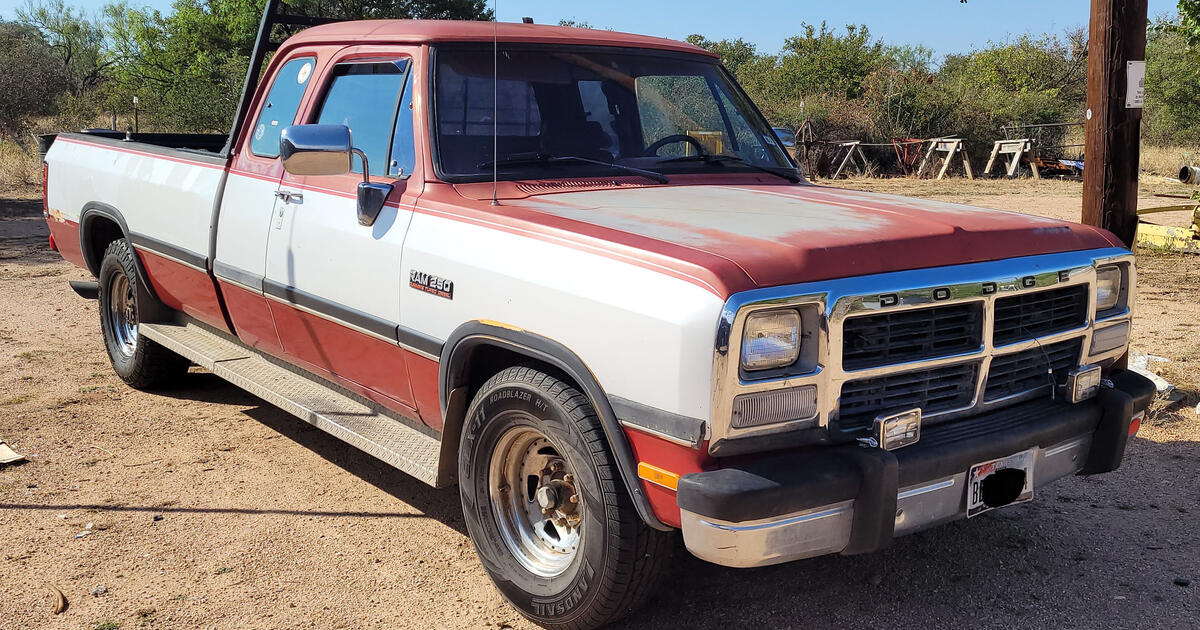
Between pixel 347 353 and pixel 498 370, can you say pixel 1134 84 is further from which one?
pixel 347 353

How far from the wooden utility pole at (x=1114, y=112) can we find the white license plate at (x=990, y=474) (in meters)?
3.46

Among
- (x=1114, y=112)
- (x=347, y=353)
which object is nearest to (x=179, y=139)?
(x=347, y=353)

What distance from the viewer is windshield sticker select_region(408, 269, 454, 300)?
356cm

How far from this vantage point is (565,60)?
4.39m

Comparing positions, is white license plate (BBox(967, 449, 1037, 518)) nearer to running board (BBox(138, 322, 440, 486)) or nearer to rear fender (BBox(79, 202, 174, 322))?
running board (BBox(138, 322, 440, 486))

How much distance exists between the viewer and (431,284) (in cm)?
365

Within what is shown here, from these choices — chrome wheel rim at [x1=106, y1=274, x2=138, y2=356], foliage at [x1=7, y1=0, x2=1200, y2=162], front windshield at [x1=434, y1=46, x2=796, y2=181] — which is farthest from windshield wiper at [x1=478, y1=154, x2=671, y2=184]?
foliage at [x1=7, y1=0, x2=1200, y2=162]

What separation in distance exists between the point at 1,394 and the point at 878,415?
536cm

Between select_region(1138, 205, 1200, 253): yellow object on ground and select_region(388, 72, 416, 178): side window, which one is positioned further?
select_region(1138, 205, 1200, 253): yellow object on ground

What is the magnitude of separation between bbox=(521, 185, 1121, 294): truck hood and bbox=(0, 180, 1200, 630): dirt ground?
4.06ft

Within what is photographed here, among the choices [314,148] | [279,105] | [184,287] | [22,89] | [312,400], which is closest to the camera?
[314,148]

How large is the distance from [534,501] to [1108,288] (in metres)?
2.11

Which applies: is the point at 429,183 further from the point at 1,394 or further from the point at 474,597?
the point at 1,394

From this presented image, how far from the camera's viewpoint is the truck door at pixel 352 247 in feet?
12.9
